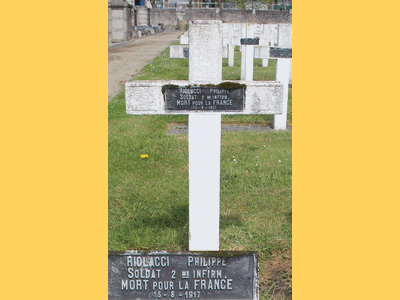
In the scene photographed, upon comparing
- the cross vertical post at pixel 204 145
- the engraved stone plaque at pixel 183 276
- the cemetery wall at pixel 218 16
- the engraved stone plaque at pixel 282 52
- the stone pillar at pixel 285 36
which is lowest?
the engraved stone plaque at pixel 183 276

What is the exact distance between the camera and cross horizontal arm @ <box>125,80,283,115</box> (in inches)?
115

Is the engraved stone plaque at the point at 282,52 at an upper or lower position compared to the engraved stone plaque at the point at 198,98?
upper

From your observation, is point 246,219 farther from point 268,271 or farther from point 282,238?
point 268,271

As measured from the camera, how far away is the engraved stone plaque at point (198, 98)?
2.92m

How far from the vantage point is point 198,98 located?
293 cm

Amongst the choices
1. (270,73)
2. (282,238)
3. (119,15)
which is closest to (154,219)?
(282,238)

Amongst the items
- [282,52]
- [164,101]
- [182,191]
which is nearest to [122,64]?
[282,52]

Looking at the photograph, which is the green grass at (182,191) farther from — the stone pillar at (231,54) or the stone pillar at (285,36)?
the stone pillar at (231,54)

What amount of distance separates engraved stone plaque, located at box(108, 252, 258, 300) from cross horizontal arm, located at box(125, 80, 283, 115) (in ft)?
3.19

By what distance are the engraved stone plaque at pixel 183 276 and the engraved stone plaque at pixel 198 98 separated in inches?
38.9

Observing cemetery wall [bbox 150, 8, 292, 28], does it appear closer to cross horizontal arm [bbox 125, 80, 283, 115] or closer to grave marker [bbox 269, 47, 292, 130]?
grave marker [bbox 269, 47, 292, 130]

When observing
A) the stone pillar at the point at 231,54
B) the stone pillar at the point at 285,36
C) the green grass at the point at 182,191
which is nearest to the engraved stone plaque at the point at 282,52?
the stone pillar at the point at 285,36

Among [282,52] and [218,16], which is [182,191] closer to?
[282,52]

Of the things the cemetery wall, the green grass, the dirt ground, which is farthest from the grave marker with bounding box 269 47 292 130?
the cemetery wall
